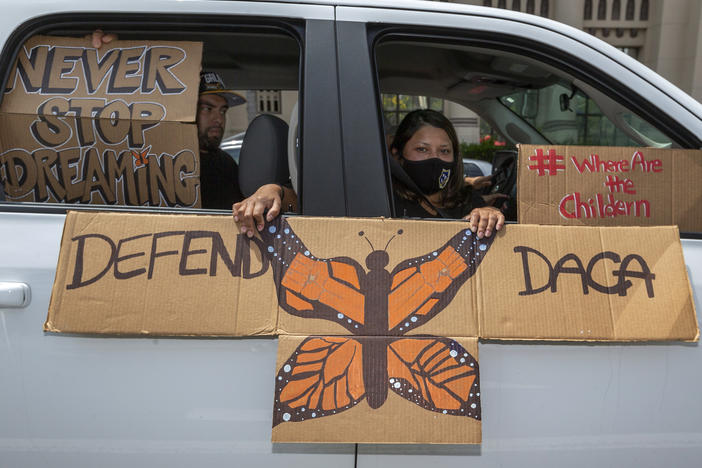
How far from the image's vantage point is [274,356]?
1216 mm

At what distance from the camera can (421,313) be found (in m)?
1.23

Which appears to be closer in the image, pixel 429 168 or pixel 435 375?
pixel 435 375

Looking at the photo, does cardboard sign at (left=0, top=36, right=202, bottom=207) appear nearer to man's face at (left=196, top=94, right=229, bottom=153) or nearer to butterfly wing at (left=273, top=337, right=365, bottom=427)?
butterfly wing at (left=273, top=337, right=365, bottom=427)

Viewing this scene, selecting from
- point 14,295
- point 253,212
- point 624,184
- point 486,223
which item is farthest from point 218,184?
point 624,184

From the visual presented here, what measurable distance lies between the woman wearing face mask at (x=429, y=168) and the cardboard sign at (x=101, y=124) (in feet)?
2.43

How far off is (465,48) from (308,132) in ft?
1.88

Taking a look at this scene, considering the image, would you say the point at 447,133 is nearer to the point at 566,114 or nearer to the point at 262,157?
the point at 262,157

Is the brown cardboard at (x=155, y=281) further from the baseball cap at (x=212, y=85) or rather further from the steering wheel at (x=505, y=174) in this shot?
the steering wheel at (x=505, y=174)

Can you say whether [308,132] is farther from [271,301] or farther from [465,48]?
[465,48]

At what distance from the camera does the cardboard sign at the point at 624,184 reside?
1.34 meters

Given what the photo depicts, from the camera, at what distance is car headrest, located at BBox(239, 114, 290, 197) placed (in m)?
1.56

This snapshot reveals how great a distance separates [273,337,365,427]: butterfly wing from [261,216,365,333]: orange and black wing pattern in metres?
0.06

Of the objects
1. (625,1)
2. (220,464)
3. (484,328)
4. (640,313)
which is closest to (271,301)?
(220,464)

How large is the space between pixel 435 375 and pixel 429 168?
33.1 inches
